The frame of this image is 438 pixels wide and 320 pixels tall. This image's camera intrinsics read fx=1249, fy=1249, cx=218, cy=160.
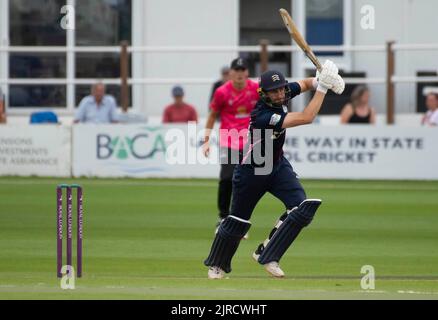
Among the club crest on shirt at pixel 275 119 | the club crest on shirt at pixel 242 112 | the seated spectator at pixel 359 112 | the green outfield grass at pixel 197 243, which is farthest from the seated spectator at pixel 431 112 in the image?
the club crest on shirt at pixel 275 119

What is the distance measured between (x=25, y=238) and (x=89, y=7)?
11.6 meters

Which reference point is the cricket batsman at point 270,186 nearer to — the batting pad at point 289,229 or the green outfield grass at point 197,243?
the batting pad at point 289,229

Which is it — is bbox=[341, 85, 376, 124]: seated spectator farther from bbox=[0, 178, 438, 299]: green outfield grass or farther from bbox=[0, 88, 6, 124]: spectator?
bbox=[0, 88, 6, 124]: spectator

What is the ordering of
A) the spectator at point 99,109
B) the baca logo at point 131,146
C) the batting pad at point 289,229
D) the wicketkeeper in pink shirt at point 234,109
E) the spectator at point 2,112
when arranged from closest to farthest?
the batting pad at point 289,229 < the wicketkeeper in pink shirt at point 234,109 < the baca logo at point 131,146 < the spectator at point 99,109 < the spectator at point 2,112

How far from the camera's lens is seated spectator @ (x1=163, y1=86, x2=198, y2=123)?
71.5 feet

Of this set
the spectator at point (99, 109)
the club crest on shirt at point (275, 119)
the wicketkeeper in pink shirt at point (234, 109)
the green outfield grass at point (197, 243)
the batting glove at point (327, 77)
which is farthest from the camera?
the spectator at point (99, 109)

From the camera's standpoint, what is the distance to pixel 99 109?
22.0m

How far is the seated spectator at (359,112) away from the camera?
70.3 feet

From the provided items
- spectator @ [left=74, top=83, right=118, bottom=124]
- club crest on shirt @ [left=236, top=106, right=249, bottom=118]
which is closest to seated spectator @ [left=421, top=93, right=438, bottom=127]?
spectator @ [left=74, top=83, right=118, bottom=124]

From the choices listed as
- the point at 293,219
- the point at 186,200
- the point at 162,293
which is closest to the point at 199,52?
the point at 186,200

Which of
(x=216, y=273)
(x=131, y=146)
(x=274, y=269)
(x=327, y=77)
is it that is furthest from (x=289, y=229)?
(x=131, y=146)

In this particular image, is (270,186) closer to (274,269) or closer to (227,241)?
(227,241)

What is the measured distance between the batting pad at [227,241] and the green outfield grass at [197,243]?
0.66 ft

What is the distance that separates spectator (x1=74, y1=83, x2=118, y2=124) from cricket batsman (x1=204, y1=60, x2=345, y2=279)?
10573mm
